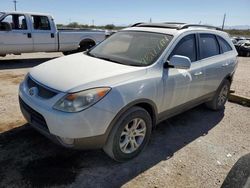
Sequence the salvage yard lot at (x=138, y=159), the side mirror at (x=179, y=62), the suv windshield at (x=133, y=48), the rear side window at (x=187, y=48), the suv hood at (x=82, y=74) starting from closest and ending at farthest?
1. the suv hood at (x=82, y=74)
2. the salvage yard lot at (x=138, y=159)
3. the side mirror at (x=179, y=62)
4. the suv windshield at (x=133, y=48)
5. the rear side window at (x=187, y=48)

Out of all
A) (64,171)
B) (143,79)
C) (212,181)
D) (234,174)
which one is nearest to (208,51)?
(143,79)

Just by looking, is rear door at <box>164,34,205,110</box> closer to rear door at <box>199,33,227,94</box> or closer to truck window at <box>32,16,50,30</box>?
rear door at <box>199,33,227,94</box>

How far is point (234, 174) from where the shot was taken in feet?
7.87

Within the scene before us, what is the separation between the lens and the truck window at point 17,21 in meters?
9.16

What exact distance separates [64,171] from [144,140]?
1.15 m

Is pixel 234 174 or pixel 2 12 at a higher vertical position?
pixel 2 12

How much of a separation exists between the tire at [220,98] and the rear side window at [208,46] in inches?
30.4

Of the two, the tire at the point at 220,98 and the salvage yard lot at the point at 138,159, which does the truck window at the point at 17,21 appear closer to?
the salvage yard lot at the point at 138,159

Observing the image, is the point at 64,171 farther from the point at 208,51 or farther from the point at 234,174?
the point at 208,51

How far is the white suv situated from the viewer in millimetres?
2693

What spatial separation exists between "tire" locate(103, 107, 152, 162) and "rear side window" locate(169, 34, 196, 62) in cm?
104

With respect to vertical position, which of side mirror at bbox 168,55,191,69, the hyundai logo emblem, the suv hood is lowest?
the hyundai logo emblem

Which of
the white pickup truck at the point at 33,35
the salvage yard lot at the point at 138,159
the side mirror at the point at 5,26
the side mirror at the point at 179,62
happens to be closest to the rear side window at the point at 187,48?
the side mirror at the point at 179,62

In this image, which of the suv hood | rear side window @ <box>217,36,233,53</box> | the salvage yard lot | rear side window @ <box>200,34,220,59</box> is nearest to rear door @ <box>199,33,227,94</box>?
rear side window @ <box>200,34,220,59</box>
